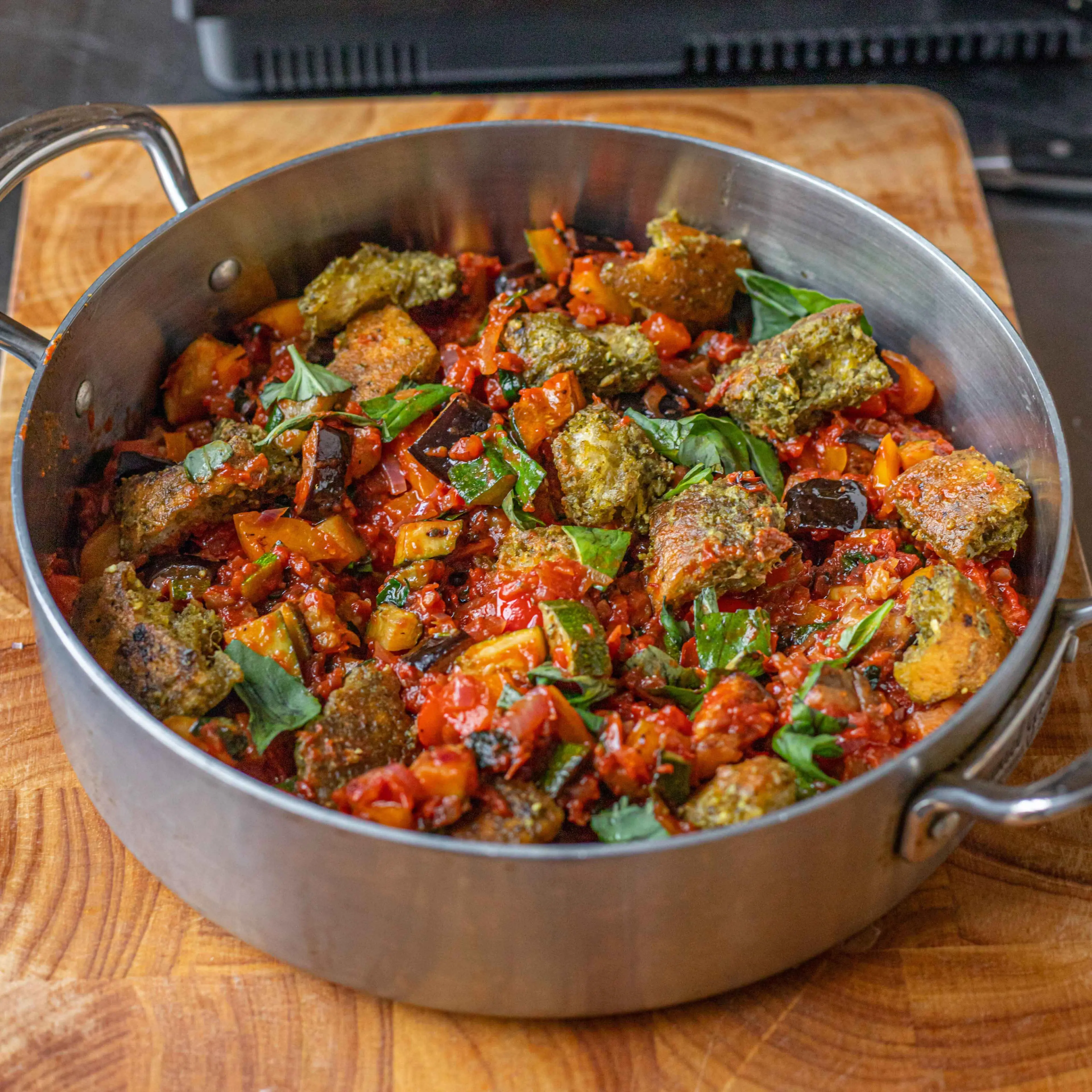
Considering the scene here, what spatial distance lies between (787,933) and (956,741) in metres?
0.50

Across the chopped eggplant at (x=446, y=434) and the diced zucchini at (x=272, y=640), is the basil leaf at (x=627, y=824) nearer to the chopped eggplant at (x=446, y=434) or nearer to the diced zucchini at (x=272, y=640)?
the diced zucchini at (x=272, y=640)

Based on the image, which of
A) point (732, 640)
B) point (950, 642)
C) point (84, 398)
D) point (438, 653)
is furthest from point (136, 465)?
point (950, 642)

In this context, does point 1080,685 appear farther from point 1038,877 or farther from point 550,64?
point 550,64

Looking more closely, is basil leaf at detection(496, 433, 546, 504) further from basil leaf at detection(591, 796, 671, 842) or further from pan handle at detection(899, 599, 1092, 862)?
pan handle at detection(899, 599, 1092, 862)

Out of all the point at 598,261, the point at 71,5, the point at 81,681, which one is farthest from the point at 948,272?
the point at 71,5

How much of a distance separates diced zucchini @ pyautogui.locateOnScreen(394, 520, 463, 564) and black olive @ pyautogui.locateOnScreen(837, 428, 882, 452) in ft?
3.63

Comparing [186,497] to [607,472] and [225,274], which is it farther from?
[607,472]

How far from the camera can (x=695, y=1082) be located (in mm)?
2312

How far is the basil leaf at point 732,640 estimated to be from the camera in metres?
2.60

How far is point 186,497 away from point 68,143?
3.28ft

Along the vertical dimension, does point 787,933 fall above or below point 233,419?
below

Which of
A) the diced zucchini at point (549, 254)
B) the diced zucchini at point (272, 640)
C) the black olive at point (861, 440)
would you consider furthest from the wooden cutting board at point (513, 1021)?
the diced zucchini at point (549, 254)

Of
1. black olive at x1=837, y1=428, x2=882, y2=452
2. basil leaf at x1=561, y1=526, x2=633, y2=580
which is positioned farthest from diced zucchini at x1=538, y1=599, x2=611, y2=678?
black olive at x1=837, y1=428, x2=882, y2=452

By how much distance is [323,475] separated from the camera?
2.86m
